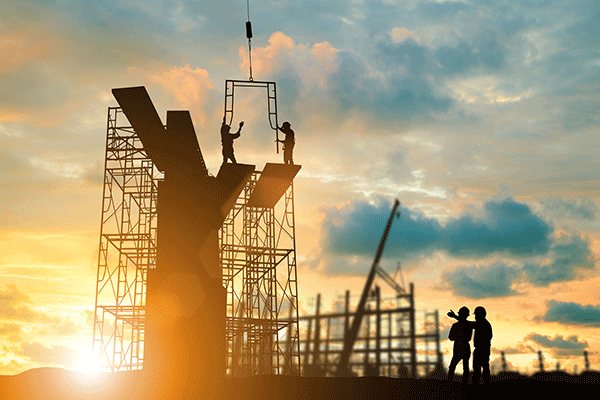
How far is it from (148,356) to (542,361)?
34.0m

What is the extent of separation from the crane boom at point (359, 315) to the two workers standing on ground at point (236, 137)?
40.9 metres

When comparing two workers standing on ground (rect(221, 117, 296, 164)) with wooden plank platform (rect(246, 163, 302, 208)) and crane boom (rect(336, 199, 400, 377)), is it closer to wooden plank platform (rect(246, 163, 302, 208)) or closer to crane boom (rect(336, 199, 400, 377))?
wooden plank platform (rect(246, 163, 302, 208))

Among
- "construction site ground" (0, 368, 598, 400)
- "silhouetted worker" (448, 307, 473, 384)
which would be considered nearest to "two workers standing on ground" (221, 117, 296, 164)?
"construction site ground" (0, 368, 598, 400)

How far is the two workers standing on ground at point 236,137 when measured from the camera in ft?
70.5

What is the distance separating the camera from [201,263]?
17.7 metres

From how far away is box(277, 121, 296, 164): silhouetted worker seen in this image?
21797 mm

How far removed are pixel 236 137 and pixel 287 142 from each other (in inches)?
70.6

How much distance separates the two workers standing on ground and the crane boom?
134 feet

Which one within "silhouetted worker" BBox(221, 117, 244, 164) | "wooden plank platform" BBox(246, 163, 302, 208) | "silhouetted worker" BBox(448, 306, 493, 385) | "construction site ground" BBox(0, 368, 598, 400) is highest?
"silhouetted worker" BBox(221, 117, 244, 164)

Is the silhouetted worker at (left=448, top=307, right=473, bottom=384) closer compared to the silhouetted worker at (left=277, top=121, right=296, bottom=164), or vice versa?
the silhouetted worker at (left=448, top=307, right=473, bottom=384)

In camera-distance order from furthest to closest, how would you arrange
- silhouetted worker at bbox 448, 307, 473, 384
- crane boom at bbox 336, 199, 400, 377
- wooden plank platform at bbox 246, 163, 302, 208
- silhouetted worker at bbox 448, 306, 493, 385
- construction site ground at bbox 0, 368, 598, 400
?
1. crane boom at bbox 336, 199, 400, 377
2. wooden plank platform at bbox 246, 163, 302, 208
3. construction site ground at bbox 0, 368, 598, 400
4. silhouetted worker at bbox 448, 307, 473, 384
5. silhouetted worker at bbox 448, 306, 493, 385

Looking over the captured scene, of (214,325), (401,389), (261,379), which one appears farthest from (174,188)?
(401,389)

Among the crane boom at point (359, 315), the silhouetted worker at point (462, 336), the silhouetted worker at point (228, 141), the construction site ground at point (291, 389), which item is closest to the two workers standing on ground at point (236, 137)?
the silhouetted worker at point (228, 141)

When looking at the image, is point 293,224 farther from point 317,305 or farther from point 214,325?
point 317,305
